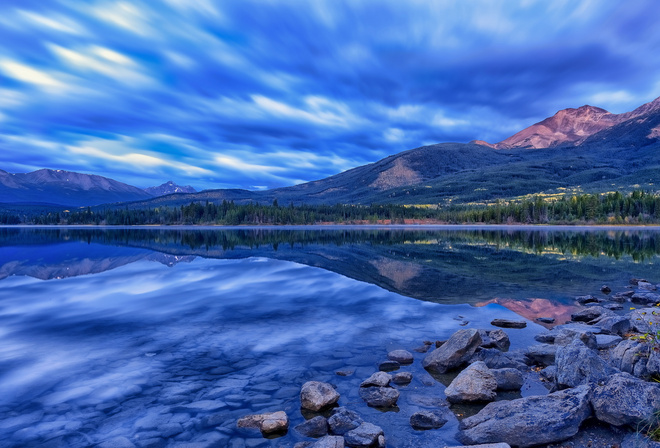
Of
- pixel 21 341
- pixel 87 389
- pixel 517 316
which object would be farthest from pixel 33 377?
pixel 517 316

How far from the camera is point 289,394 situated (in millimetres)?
10602

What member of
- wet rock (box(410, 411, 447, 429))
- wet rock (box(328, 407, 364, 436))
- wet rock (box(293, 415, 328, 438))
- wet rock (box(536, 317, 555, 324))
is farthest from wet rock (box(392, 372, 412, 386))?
wet rock (box(536, 317, 555, 324))

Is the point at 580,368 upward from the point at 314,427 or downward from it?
upward

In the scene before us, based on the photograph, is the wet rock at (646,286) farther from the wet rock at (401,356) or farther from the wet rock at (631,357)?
the wet rock at (401,356)

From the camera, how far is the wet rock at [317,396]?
9.67 metres

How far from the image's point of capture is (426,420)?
9.02 metres

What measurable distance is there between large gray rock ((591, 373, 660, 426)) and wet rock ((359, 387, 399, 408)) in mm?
4556

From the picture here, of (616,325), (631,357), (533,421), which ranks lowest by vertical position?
(616,325)

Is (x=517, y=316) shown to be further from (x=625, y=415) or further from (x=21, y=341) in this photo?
(x=21, y=341)

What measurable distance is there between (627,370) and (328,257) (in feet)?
129

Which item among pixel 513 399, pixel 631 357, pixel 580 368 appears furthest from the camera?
pixel 631 357

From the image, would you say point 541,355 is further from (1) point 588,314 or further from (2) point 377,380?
(1) point 588,314

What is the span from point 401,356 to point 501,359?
3300 millimetres

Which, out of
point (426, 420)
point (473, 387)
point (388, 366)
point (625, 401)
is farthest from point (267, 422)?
point (625, 401)
